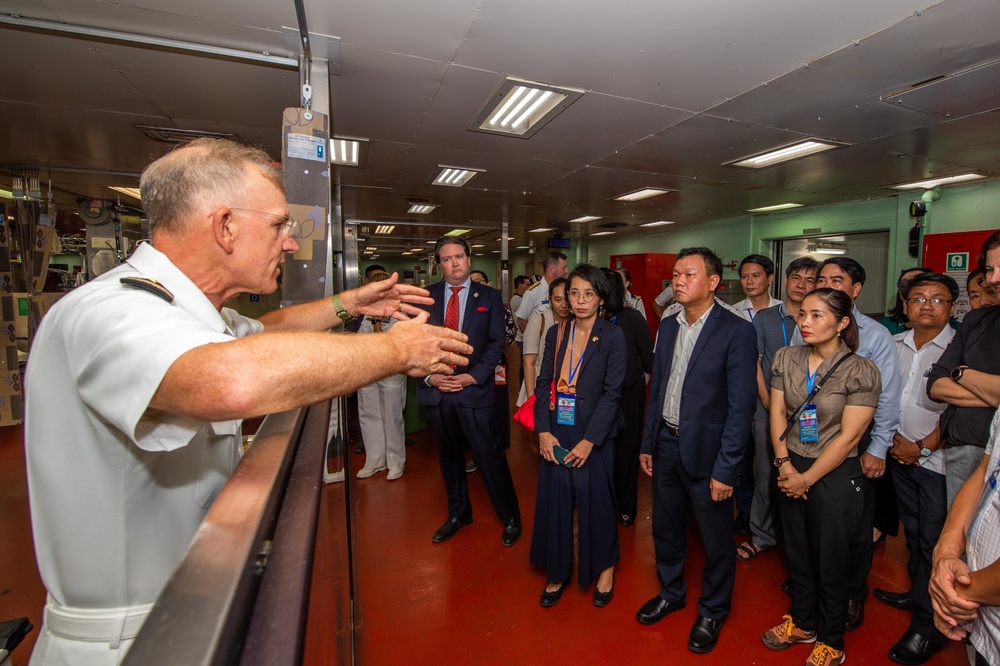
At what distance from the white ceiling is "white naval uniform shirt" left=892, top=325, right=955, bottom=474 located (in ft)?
5.77

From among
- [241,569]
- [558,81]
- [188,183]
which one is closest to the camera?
[241,569]

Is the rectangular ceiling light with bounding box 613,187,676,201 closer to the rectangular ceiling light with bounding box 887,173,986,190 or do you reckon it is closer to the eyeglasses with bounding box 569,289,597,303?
the rectangular ceiling light with bounding box 887,173,986,190

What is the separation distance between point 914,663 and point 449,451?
2628mm

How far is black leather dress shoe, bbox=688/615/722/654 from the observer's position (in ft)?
7.09

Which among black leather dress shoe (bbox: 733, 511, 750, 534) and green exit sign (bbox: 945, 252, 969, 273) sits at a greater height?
green exit sign (bbox: 945, 252, 969, 273)

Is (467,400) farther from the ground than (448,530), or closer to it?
farther from the ground

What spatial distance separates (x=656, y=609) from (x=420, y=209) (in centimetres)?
811

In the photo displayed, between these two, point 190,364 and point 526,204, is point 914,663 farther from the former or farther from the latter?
point 526,204

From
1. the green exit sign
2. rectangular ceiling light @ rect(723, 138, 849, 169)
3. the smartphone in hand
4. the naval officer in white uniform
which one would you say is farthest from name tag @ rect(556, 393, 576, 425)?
the green exit sign

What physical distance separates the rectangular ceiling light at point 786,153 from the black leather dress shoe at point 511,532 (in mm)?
4568

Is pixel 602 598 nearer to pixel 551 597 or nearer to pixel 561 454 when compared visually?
pixel 551 597

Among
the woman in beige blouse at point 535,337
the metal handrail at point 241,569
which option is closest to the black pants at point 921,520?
the woman in beige blouse at point 535,337

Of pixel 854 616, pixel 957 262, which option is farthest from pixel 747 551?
pixel 957 262

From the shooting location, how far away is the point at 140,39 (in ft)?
8.14
